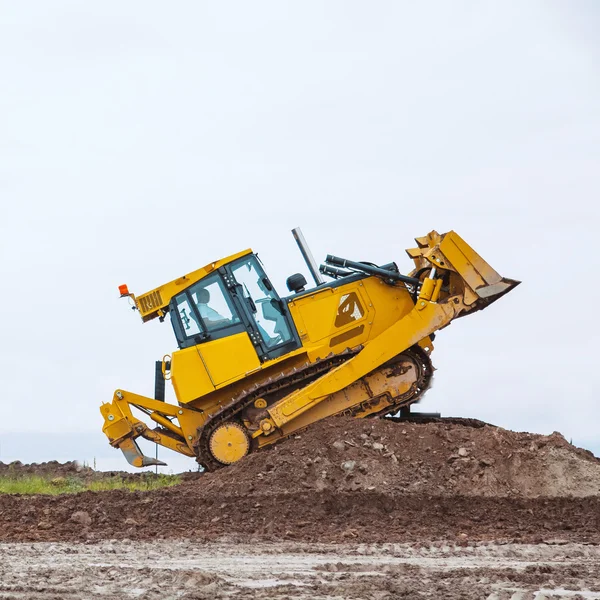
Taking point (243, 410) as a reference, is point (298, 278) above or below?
above

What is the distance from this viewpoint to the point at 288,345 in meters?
18.8

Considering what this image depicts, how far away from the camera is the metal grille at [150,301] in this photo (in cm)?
1908

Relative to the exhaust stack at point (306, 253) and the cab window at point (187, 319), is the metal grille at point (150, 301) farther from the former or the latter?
the exhaust stack at point (306, 253)

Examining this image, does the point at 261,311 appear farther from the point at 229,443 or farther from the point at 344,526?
the point at 344,526

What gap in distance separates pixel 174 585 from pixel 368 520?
203 inches

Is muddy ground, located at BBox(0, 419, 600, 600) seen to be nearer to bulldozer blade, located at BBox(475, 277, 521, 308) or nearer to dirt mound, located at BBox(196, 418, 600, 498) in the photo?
dirt mound, located at BBox(196, 418, 600, 498)

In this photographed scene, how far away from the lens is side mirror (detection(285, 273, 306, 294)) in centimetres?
1920

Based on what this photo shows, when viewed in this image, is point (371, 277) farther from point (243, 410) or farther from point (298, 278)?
point (243, 410)

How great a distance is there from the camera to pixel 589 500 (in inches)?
605

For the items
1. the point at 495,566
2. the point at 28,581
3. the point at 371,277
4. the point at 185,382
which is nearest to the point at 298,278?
the point at 371,277

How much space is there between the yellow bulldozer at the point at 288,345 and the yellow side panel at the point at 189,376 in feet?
0.05

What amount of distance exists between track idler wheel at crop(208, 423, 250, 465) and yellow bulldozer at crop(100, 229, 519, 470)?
1 cm

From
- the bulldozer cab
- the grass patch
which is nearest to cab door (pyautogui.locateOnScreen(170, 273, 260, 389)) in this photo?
the bulldozer cab

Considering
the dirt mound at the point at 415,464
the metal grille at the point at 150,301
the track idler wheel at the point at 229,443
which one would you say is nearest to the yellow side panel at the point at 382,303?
the dirt mound at the point at 415,464
